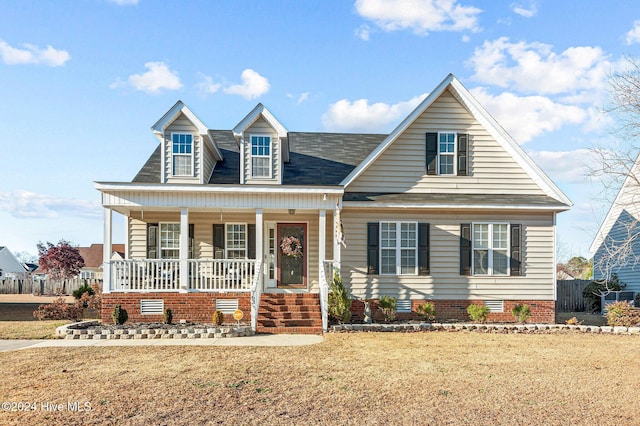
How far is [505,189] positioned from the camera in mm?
17016

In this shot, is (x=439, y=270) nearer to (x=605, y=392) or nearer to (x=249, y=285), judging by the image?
(x=249, y=285)

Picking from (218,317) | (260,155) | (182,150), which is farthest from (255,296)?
(182,150)

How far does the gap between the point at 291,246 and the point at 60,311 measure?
7436mm

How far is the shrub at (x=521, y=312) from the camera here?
51.2 feet

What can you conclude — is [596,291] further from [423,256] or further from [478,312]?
→ [423,256]

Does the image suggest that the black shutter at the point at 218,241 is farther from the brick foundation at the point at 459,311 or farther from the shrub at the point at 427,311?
the shrub at the point at 427,311

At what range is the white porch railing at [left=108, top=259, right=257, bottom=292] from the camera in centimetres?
1511

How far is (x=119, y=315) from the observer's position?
570 inches

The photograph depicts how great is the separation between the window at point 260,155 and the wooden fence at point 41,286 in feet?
68.8

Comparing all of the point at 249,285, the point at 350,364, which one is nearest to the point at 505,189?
the point at 249,285

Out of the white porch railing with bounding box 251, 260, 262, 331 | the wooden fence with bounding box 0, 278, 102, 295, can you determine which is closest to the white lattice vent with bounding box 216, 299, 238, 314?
the white porch railing with bounding box 251, 260, 262, 331

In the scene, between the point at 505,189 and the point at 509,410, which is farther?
the point at 505,189

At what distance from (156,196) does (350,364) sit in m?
8.29

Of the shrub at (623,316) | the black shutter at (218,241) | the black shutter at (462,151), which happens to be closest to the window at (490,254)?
the black shutter at (462,151)
